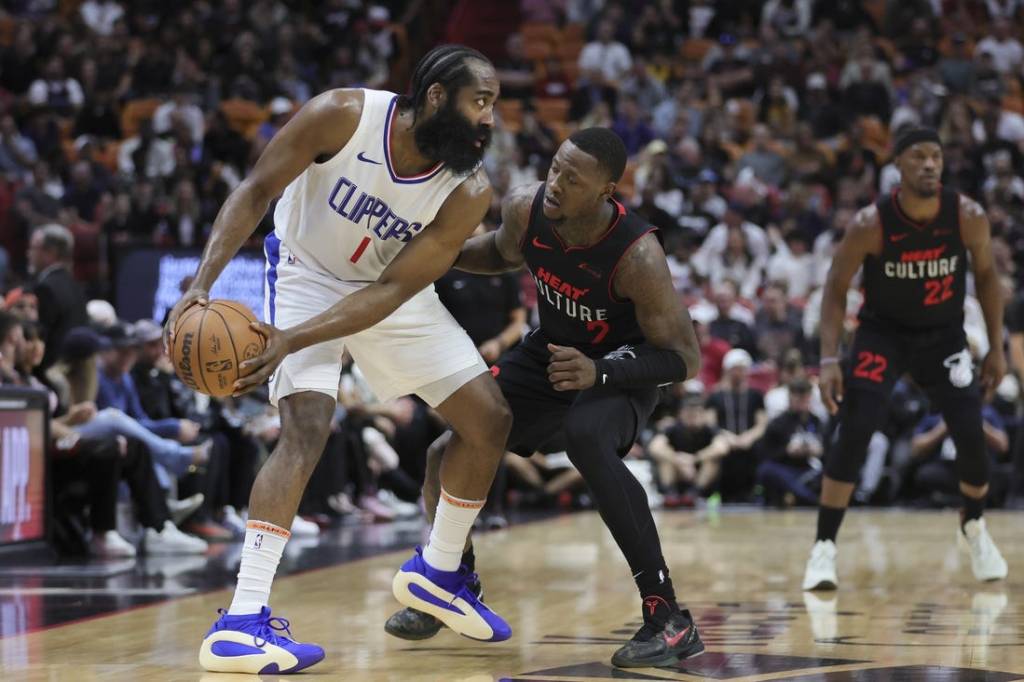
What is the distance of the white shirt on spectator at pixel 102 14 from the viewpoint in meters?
18.4

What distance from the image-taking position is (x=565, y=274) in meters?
4.69

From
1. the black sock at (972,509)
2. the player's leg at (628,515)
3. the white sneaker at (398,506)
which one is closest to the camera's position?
the player's leg at (628,515)

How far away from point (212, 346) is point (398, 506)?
6897 millimetres

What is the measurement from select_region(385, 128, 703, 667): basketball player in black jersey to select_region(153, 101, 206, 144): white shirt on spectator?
1169cm

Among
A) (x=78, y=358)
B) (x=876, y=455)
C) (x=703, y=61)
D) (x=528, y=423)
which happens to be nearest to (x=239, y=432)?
(x=78, y=358)

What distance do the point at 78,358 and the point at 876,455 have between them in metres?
6.59

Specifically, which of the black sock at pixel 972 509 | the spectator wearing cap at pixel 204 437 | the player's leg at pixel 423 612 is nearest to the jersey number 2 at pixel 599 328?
the player's leg at pixel 423 612

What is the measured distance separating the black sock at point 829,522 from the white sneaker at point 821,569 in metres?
0.03

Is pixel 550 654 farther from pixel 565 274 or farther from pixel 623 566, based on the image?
pixel 623 566

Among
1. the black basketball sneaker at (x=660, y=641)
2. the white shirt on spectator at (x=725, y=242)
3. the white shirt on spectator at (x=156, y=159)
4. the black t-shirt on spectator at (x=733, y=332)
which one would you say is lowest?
the black basketball sneaker at (x=660, y=641)

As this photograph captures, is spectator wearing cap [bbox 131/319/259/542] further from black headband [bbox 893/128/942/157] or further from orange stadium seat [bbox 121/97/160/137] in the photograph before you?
orange stadium seat [bbox 121/97/160/137]

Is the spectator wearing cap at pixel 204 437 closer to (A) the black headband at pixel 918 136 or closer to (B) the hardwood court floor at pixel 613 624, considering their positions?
(B) the hardwood court floor at pixel 613 624

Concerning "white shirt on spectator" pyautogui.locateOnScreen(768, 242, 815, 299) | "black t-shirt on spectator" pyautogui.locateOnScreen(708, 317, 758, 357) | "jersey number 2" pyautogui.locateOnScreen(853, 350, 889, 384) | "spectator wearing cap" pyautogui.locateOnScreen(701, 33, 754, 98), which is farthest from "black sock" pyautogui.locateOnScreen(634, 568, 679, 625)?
"spectator wearing cap" pyautogui.locateOnScreen(701, 33, 754, 98)

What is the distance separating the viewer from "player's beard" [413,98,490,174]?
438cm
